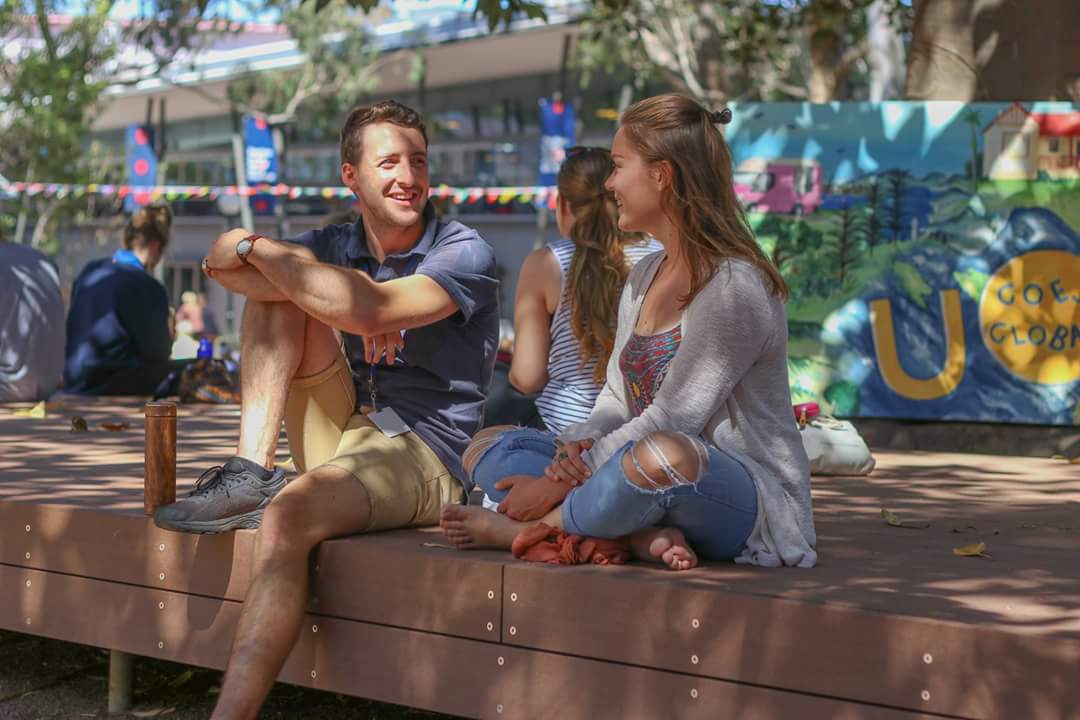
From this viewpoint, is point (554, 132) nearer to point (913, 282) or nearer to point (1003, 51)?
point (1003, 51)

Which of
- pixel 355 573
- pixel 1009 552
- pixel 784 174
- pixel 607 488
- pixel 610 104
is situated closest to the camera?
pixel 607 488

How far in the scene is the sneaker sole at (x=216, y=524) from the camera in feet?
13.6

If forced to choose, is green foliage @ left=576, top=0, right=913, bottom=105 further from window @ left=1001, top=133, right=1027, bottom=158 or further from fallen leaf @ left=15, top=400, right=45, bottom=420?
fallen leaf @ left=15, top=400, right=45, bottom=420

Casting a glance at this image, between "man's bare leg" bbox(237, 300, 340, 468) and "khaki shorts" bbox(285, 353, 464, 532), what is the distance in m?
0.15

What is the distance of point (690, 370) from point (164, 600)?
1.74m

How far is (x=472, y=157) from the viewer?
39.5 meters

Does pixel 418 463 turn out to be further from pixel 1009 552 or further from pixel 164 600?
pixel 1009 552

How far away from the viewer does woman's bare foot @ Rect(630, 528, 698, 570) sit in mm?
3740

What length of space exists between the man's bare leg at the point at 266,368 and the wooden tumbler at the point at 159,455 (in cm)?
24

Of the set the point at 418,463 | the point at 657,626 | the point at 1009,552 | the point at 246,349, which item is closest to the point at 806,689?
the point at 657,626

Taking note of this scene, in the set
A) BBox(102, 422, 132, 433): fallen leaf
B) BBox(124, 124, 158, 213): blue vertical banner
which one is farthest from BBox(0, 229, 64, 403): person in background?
BBox(124, 124, 158, 213): blue vertical banner

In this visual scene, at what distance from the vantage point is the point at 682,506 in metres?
3.70

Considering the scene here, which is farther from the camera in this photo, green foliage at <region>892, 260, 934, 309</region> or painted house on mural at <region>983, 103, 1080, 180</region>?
green foliage at <region>892, 260, 934, 309</region>

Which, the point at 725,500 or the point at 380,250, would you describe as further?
the point at 380,250
